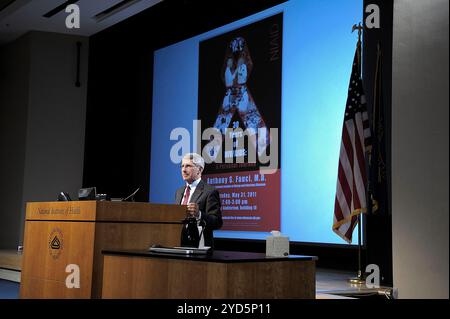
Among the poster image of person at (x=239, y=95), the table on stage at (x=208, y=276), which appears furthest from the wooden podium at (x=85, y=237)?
the poster image of person at (x=239, y=95)

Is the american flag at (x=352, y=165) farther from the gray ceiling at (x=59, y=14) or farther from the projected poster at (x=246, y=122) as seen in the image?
the gray ceiling at (x=59, y=14)

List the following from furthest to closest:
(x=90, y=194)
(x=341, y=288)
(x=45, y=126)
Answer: (x=45, y=126) < (x=341, y=288) < (x=90, y=194)

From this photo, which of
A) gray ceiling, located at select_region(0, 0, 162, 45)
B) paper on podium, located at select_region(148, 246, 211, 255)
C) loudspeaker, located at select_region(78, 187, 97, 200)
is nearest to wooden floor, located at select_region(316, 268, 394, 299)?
paper on podium, located at select_region(148, 246, 211, 255)

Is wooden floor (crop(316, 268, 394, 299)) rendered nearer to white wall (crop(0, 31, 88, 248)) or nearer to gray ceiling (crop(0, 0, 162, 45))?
gray ceiling (crop(0, 0, 162, 45))

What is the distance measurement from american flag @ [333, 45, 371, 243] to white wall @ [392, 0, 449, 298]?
88.1 inches

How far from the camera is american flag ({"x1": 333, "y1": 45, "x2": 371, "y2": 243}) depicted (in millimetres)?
5059

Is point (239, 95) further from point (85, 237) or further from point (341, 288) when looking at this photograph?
point (85, 237)

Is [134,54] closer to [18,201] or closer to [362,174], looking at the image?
[18,201]

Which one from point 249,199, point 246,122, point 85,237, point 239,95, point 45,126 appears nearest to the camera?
point 85,237

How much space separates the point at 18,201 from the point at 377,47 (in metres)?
6.29

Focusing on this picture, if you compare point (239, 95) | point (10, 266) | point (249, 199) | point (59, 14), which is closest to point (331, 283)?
point (249, 199)

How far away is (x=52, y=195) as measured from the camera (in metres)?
9.57

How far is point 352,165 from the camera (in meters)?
5.14

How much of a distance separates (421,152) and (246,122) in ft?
15.0
